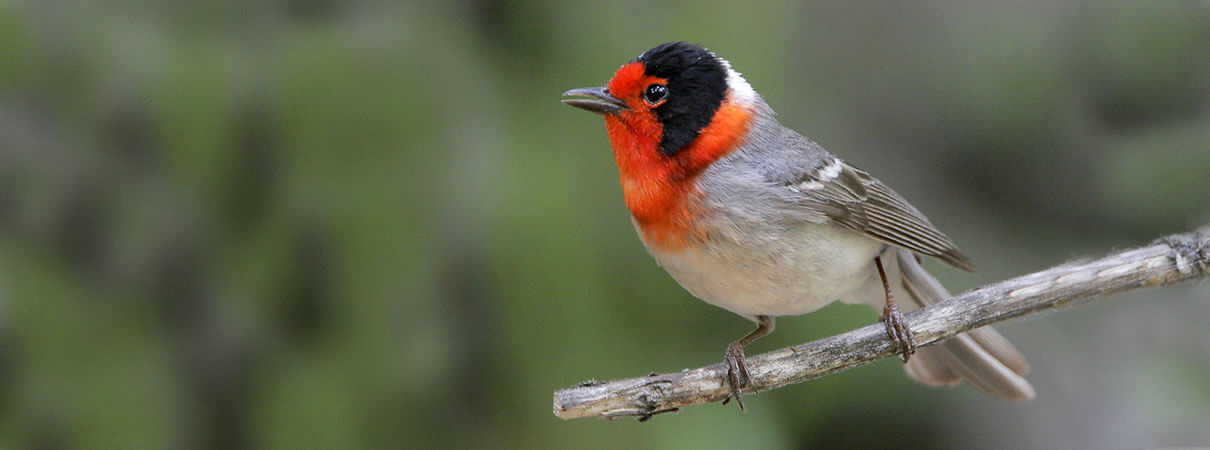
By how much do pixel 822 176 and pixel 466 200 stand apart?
0.88 m

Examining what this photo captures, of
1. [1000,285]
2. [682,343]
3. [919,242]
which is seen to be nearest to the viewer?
[1000,285]

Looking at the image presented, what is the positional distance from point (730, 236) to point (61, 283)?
4.66ft

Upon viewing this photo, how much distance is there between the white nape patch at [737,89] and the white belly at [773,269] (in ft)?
0.73

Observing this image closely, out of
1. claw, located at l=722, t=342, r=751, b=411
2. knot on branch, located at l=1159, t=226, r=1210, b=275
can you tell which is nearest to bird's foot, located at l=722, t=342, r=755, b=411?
claw, located at l=722, t=342, r=751, b=411

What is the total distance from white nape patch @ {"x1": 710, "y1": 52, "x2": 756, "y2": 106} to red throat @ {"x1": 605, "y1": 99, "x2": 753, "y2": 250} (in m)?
0.04

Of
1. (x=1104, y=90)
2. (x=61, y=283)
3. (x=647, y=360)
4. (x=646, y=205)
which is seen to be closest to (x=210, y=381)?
(x=61, y=283)

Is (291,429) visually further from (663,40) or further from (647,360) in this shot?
(663,40)

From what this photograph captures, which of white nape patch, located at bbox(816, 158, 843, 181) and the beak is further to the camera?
white nape patch, located at bbox(816, 158, 843, 181)

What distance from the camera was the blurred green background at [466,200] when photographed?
191cm

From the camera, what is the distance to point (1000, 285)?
1.29 metres

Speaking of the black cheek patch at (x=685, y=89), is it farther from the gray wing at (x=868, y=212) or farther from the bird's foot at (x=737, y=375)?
the bird's foot at (x=737, y=375)

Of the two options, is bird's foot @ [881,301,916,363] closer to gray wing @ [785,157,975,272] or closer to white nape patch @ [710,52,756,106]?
gray wing @ [785,157,975,272]

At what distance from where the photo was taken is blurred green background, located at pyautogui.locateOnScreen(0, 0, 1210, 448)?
1.91 metres

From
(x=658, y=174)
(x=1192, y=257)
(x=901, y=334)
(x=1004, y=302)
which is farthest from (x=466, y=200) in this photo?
(x=1192, y=257)
